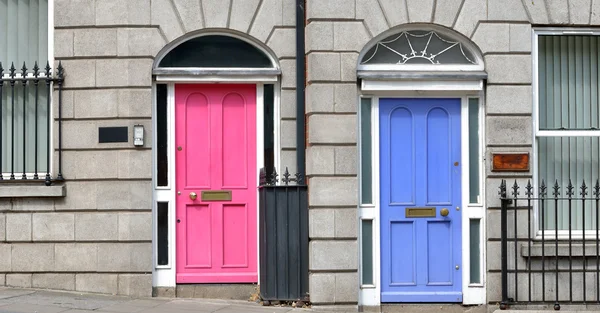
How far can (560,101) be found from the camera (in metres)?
10.8

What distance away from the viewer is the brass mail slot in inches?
428

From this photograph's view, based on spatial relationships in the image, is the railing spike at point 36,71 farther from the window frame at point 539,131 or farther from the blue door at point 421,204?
the window frame at point 539,131

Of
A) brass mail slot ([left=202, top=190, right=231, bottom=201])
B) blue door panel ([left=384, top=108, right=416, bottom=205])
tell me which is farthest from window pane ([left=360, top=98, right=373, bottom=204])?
brass mail slot ([left=202, top=190, right=231, bottom=201])

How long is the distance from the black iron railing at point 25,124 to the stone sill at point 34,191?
0.61ft

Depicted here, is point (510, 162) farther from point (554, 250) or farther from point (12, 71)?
point (12, 71)

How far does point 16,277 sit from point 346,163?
161 inches

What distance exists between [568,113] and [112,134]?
5324mm

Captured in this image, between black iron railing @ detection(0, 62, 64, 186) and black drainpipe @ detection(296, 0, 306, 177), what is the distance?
2.91 meters

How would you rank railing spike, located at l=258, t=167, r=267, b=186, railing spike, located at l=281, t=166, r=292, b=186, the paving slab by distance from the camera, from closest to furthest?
the paving slab
railing spike, located at l=281, t=166, r=292, b=186
railing spike, located at l=258, t=167, r=267, b=186

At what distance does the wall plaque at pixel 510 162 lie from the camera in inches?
411

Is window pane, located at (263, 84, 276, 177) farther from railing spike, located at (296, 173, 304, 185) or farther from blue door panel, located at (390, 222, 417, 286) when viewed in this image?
blue door panel, located at (390, 222, 417, 286)

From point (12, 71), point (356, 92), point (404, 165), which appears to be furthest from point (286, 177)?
point (12, 71)

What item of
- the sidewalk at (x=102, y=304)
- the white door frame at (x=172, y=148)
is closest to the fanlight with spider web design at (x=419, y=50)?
the white door frame at (x=172, y=148)

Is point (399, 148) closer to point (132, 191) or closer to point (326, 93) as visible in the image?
point (326, 93)
